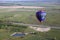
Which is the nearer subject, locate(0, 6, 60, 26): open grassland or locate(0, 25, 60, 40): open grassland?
locate(0, 25, 60, 40): open grassland

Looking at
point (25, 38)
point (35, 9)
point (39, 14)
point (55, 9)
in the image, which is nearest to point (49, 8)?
point (55, 9)

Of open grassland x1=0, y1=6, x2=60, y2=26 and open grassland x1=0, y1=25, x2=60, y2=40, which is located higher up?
open grassland x1=0, y1=6, x2=60, y2=26

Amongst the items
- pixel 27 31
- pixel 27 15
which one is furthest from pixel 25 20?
pixel 27 31

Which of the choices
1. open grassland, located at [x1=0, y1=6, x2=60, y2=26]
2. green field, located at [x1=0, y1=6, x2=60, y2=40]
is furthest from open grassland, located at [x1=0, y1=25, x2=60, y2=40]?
open grassland, located at [x1=0, y1=6, x2=60, y2=26]

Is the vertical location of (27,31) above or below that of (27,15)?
below

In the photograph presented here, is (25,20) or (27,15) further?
(27,15)

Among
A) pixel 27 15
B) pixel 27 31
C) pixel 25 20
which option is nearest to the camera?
pixel 27 31

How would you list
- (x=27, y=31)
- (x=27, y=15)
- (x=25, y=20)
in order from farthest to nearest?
(x=27, y=15)
(x=25, y=20)
(x=27, y=31)

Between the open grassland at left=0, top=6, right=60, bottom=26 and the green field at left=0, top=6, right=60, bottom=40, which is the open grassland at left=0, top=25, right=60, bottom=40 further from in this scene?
the open grassland at left=0, top=6, right=60, bottom=26

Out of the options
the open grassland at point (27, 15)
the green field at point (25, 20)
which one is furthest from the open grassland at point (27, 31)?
the open grassland at point (27, 15)

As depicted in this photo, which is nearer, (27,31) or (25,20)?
(27,31)

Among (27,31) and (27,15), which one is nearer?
(27,31)

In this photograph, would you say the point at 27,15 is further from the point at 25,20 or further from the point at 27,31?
the point at 27,31
